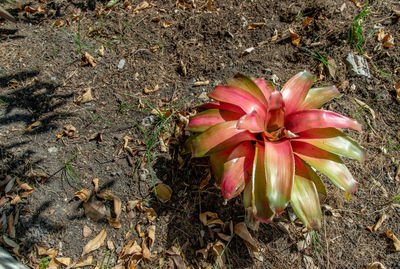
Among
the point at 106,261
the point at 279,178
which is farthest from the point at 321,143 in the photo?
the point at 106,261

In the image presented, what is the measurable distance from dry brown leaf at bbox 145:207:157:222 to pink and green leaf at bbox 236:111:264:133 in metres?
0.97

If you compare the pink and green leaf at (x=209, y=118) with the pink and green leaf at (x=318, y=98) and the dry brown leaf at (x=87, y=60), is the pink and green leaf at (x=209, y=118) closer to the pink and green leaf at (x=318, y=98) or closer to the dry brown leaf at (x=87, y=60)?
the pink and green leaf at (x=318, y=98)

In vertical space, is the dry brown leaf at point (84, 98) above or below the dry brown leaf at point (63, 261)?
above

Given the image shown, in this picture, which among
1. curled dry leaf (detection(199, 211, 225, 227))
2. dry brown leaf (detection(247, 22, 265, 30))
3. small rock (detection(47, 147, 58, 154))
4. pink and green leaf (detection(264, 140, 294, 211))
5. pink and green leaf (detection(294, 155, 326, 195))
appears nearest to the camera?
pink and green leaf (detection(264, 140, 294, 211))

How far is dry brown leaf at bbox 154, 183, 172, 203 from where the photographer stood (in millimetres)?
2094

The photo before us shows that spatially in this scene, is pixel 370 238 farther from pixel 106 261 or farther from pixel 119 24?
pixel 119 24

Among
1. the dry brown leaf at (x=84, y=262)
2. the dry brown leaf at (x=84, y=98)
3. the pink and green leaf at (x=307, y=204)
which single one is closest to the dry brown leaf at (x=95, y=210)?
the dry brown leaf at (x=84, y=262)

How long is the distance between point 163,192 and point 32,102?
4.48 ft

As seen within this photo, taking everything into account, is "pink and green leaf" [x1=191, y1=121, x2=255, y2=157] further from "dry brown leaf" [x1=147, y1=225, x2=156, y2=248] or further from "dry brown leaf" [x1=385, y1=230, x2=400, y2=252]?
"dry brown leaf" [x1=385, y1=230, x2=400, y2=252]

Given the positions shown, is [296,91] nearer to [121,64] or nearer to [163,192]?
[163,192]

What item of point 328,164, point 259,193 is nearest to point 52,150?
point 259,193

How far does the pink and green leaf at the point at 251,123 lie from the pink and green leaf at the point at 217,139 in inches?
3.3

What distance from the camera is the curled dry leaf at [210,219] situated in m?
2.04

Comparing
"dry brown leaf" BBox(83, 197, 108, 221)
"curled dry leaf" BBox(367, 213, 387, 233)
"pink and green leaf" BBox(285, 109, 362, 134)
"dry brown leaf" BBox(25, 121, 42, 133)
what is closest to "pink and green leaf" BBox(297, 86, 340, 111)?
"pink and green leaf" BBox(285, 109, 362, 134)
